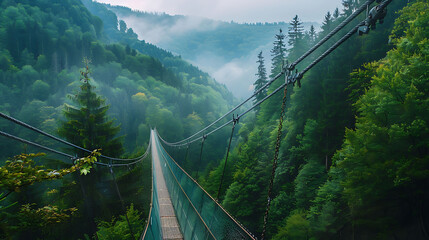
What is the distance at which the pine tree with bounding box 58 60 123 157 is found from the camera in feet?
62.5

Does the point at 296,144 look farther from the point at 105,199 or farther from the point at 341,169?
the point at 105,199

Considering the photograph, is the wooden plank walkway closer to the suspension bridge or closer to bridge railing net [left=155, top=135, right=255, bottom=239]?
the suspension bridge

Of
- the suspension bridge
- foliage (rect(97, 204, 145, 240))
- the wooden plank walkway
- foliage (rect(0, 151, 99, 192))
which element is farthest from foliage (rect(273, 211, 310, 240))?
foliage (rect(0, 151, 99, 192))

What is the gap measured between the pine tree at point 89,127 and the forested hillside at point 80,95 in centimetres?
7

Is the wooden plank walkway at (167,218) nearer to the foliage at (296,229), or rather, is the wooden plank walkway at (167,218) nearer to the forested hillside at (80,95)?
the forested hillside at (80,95)

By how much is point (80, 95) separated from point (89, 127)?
2525mm

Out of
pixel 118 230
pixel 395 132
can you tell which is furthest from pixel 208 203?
pixel 118 230

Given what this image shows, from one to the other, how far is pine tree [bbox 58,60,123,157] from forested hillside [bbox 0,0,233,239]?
0.07 meters

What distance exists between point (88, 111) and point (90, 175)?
176 inches

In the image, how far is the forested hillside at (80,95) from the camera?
1934cm

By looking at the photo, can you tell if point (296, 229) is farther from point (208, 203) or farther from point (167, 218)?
point (208, 203)

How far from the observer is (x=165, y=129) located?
6469 cm

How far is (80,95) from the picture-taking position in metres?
20.7

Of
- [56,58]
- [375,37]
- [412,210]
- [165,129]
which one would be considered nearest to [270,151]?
[375,37]
